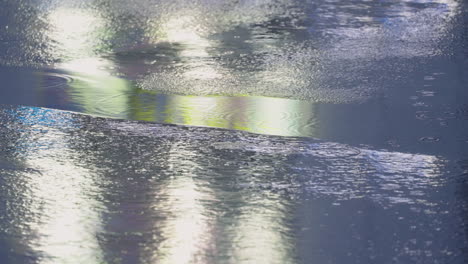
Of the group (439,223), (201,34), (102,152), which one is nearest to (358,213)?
(439,223)

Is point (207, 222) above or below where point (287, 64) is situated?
below

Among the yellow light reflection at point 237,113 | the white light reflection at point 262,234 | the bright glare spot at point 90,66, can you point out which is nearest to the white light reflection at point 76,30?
the bright glare spot at point 90,66

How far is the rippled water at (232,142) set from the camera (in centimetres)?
347

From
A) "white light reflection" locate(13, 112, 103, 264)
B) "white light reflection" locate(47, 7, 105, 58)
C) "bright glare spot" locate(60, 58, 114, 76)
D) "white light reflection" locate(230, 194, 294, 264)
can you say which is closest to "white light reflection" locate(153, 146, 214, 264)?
"white light reflection" locate(230, 194, 294, 264)

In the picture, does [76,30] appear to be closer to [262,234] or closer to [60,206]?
[60,206]

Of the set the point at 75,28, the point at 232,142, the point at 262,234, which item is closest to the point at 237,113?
the point at 232,142

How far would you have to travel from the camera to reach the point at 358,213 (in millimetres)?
3803

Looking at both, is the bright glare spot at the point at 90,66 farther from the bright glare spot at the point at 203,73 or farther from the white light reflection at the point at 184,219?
the white light reflection at the point at 184,219

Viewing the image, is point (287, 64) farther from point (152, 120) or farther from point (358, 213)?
point (358, 213)

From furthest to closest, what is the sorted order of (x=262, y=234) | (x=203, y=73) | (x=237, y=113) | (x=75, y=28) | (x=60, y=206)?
(x=75, y=28) < (x=203, y=73) < (x=237, y=113) < (x=60, y=206) < (x=262, y=234)

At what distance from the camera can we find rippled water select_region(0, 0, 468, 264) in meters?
3.47

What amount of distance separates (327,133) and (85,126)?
1.66 metres

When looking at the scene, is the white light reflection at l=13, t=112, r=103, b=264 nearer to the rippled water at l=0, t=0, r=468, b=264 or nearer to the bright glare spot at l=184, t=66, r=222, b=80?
the rippled water at l=0, t=0, r=468, b=264

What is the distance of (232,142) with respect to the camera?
197 inches
